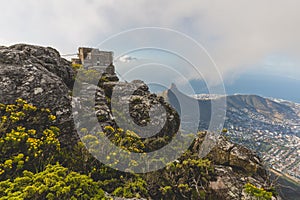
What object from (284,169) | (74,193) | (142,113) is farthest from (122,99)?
(284,169)

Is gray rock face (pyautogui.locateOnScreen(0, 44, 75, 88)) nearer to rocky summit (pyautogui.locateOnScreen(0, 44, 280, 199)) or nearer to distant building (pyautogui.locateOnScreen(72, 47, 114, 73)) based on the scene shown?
rocky summit (pyautogui.locateOnScreen(0, 44, 280, 199))

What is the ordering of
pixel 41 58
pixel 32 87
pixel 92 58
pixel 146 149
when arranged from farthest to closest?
1. pixel 92 58
2. pixel 41 58
3. pixel 146 149
4. pixel 32 87

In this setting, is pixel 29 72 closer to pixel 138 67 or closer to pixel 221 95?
pixel 138 67

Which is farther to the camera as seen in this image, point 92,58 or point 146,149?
point 92,58

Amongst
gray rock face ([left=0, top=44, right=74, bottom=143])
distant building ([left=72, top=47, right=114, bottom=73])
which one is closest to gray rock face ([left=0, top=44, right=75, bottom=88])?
gray rock face ([left=0, top=44, right=74, bottom=143])

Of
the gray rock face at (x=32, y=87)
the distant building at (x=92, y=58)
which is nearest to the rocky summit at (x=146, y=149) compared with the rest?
the gray rock face at (x=32, y=87)

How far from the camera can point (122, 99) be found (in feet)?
45.8

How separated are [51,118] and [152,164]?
17.9 ft

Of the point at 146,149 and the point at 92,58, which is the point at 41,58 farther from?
the point at 92,58

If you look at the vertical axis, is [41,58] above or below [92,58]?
below

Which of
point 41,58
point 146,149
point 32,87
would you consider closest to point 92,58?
point 41,58

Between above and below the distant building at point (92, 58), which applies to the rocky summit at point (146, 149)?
below

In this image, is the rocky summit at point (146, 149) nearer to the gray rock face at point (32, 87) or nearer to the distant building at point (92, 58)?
the gray rock face at point (32, 87)

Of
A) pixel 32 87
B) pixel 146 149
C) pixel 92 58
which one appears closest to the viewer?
pixel 32 87
